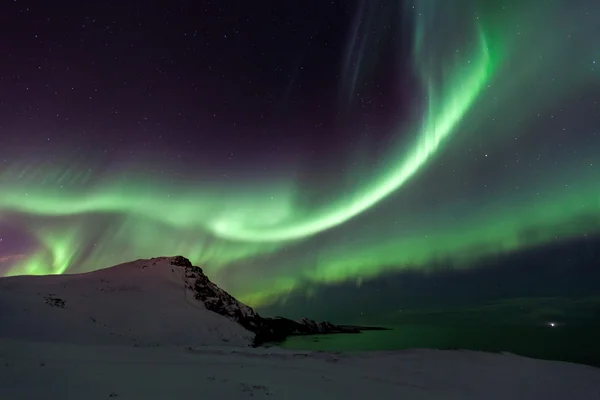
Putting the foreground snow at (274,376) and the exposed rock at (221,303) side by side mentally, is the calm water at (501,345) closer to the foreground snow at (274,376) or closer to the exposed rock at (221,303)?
the exposed rock at (221,303)

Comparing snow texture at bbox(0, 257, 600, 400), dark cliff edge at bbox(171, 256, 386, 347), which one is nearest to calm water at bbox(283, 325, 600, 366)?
dark cliff edge at bbox(171, 256, 386, 347)

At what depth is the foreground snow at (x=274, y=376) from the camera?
14359mm

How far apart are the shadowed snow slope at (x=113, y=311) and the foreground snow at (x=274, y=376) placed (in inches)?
761

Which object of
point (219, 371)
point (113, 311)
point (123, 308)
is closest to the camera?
point (219, 371)

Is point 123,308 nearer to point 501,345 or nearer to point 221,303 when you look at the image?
point 221,303

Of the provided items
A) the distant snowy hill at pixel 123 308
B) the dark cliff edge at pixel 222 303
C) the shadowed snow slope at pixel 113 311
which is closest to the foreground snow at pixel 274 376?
the distant snowy hill at pixel 123 308

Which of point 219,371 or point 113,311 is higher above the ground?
point 113,311

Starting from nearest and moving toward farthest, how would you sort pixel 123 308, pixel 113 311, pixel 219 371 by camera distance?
1. pixel 219 371
2. pixel 113 311
3. pixel 123 308

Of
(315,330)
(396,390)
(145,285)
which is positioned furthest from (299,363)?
(315,330)

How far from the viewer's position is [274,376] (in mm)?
18750

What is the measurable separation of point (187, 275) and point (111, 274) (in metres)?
22.6

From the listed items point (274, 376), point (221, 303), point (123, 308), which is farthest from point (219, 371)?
point (221, 303)

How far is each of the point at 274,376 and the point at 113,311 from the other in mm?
43204

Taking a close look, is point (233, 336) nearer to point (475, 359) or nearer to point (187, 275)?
point (187, 275)
